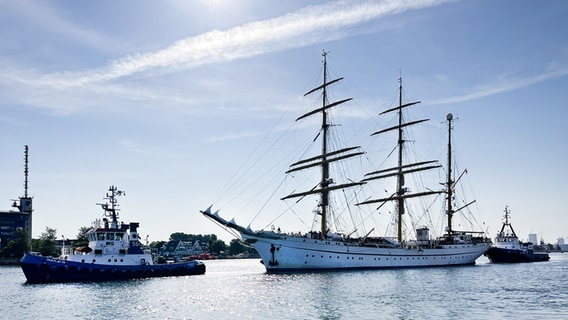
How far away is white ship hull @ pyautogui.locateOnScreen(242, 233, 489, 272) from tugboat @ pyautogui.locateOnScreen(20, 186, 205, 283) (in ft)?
44.8

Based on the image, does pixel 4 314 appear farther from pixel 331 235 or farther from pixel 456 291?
pixel 331 235

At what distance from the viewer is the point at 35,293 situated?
55281 mm

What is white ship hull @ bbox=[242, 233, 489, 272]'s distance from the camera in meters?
77.9

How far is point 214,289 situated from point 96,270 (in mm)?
17827

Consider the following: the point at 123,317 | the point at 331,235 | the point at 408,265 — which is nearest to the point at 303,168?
the point at 331,235

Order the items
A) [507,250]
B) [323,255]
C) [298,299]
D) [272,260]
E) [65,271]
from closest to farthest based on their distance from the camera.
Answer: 1. [298,299]
2. [65,271]
3. [272,260]
4. [323,255]
5. [507,250]

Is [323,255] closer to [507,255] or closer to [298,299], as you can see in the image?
[298,299]

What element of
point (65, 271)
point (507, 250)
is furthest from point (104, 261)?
point (507, 250)

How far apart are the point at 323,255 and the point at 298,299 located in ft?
112

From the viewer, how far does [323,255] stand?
263 ft

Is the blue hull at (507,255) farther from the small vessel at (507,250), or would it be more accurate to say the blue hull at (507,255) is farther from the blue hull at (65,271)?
the blue hull at (65,271)

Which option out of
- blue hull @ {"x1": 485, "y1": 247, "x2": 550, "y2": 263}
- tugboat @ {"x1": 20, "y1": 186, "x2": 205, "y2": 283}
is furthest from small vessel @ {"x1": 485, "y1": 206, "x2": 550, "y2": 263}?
tugboat @ {"x1": 20, "y1": 186, "x2": 205, "y2": 283}

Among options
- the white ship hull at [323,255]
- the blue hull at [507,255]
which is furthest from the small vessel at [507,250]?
the white ship hull at [323,255]

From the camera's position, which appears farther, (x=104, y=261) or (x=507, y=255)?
(x=507, y=255)
